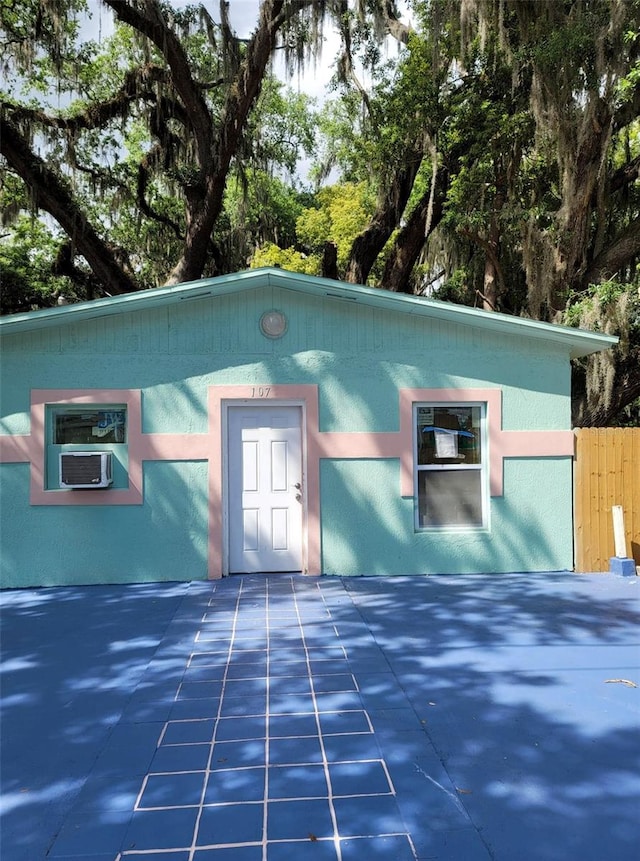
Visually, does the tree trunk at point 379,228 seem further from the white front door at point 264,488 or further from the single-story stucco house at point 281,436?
the white front door at point 264,488

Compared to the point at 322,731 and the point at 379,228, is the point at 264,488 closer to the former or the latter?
the point at 322,731

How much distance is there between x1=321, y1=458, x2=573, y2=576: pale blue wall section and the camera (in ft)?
23.6

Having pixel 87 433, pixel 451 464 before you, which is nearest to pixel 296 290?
pixel 451 464

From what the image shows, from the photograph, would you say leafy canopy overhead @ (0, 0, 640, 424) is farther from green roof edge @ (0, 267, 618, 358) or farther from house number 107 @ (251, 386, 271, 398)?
house number 107 @ (251, 386, 271, 398)

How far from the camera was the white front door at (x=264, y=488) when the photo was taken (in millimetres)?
7246

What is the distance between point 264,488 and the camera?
23.9ft

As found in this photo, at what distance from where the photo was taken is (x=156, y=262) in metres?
16.2

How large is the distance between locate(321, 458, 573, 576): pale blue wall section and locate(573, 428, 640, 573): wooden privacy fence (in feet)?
0.48

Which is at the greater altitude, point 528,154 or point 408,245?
point 528,154

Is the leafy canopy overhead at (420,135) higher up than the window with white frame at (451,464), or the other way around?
the leafy canopy overhead at (420,135)

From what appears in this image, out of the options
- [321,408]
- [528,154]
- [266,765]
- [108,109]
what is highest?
[108,109]

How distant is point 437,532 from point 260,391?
2.66 m

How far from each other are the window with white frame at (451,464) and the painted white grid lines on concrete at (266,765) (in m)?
2.80

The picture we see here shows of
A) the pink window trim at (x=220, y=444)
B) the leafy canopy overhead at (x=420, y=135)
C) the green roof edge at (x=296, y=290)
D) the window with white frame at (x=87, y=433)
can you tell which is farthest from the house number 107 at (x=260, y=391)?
the leafy canopy overhead at (x=420, y=135)
